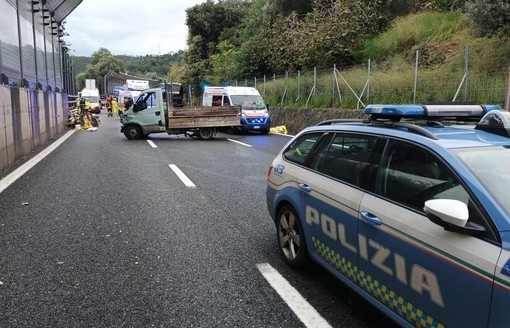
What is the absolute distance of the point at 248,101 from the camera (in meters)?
21.8

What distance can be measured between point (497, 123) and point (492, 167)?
0.60 meters

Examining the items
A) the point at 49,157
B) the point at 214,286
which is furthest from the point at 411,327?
the point at 49,157

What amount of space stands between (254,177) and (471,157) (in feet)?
22.4

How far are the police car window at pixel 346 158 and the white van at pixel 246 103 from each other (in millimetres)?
16438

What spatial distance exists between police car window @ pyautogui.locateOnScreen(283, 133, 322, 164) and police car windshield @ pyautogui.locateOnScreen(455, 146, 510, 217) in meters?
1.68

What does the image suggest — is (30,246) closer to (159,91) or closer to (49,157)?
(49,157)

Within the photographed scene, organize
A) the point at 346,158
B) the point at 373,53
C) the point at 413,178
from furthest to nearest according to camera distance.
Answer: the point at 373,53, the point at 346,158, the point at 413,178

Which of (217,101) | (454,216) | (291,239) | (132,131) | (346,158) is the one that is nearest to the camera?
(454,216)

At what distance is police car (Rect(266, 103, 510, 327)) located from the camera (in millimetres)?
2320

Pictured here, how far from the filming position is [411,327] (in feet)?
8.83

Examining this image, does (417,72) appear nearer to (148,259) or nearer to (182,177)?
(182,177)

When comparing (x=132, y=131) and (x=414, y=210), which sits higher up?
(x=414, y=210)

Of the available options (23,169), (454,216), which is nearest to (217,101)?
(23,169)

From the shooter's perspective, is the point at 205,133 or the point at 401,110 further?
the point at 205,133
